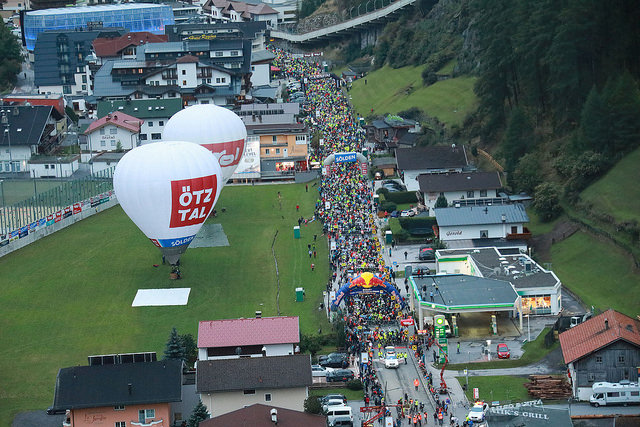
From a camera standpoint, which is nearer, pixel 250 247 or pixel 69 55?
pixel 250 247

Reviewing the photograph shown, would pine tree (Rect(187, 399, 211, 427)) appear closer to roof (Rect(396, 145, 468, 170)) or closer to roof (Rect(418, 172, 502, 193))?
roof (Rect(418, 172, 502, 193))

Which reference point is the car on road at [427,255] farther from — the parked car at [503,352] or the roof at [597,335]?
the roof at [597,335]

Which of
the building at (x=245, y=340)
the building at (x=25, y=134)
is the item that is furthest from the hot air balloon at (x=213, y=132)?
the building at (x=245, y=340)

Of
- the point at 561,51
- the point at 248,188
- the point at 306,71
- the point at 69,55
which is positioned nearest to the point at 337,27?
the point at 306,71

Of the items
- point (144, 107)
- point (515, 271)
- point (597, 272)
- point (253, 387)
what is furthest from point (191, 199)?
point (144, 107)

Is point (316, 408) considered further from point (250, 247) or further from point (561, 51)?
point (561, 51)

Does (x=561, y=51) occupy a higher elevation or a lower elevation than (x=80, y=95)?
lower
